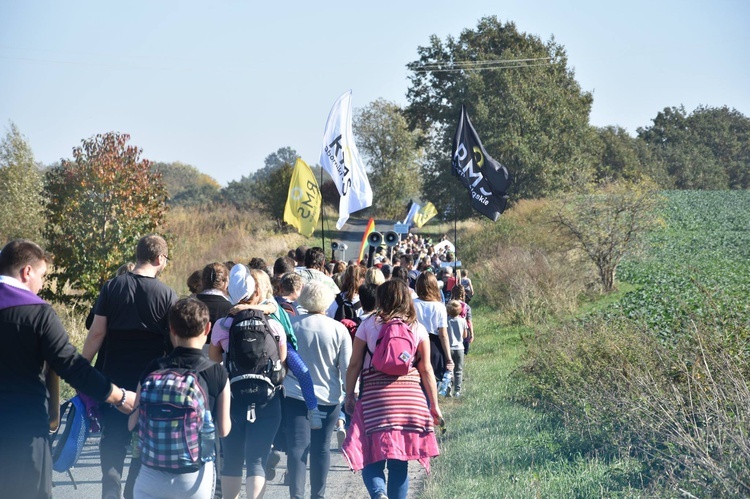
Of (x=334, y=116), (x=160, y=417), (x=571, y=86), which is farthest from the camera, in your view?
(x=571, y=86)

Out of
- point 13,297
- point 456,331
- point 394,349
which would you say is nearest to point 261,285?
point 394,349

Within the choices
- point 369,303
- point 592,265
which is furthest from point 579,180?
point 369,303

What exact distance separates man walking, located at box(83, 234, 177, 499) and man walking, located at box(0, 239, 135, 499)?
1536 millimetres

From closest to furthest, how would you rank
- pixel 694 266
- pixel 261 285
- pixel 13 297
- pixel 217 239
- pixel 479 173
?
pixel 13 297 < pixel 261 285 < pixel 479 173 < pixel 694 266 < pixel 217 239

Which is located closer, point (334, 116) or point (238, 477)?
point (238, 477)

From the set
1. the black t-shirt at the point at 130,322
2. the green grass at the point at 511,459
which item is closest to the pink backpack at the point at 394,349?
the green grass at the point at 511,459

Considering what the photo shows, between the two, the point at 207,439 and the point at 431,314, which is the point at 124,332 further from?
the point at 431,314

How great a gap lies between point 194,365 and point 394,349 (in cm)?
141

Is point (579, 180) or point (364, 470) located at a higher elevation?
point (579, 180)

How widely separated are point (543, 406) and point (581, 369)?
0.69 metres

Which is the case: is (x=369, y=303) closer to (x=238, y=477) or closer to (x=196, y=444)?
(x=238, y=477)

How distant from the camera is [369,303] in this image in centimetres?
747

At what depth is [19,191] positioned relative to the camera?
97.3ft

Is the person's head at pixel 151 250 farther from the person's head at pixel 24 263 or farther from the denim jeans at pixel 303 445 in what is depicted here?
the person's head at pixel 24 263
